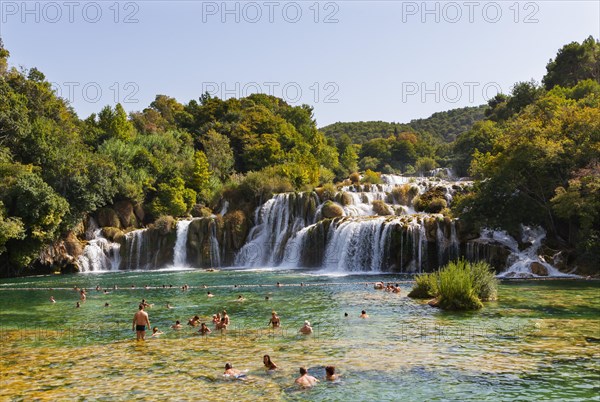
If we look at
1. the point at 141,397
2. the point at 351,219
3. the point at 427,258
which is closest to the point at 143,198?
the point at 351,219

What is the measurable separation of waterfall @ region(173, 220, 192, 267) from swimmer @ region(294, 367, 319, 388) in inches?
1521

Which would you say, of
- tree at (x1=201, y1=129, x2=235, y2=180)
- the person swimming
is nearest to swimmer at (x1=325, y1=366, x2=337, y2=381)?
the person swimming

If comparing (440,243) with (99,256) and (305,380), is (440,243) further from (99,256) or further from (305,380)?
(99,256)

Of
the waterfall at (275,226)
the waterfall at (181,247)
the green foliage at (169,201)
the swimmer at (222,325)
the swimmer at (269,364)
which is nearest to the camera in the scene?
A: the swimmer at (269,364)

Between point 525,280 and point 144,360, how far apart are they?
23.8m

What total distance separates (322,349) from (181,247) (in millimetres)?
36168

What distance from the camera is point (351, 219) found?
41.5 m

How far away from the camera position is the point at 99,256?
4838 cm

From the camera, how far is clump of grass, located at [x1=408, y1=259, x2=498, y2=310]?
845 inches

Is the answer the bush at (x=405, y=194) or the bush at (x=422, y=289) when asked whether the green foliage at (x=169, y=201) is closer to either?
the bush at (x=405, y=194)

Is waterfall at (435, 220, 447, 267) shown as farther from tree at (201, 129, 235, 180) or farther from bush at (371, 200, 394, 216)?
tree at (201, 129, 235, 180)

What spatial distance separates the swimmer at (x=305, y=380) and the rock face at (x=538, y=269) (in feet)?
81.3

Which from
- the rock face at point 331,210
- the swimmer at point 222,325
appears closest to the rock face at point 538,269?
the rock face at point 331,210

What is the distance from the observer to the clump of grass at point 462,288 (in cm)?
2145
